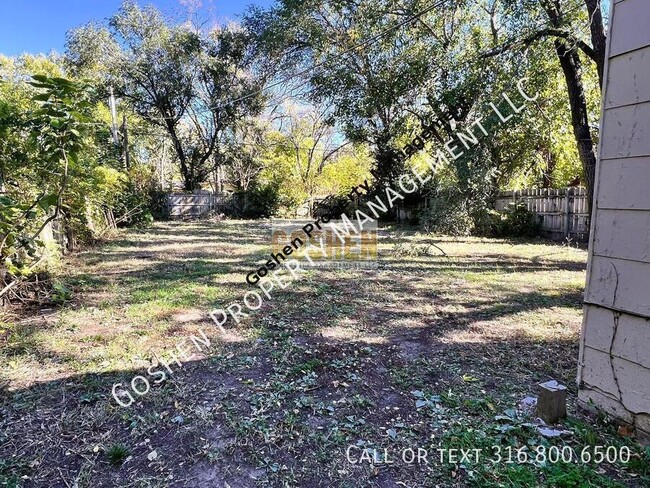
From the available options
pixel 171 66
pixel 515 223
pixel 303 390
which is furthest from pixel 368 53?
pixel 303 390

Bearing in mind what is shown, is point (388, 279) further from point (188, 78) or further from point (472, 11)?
point (188, 78)

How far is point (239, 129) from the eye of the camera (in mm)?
14797

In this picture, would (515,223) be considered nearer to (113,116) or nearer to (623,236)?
(623,236)

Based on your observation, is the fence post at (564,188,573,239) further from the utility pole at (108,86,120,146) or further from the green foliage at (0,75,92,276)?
the utility pole at (108,86,120,146)

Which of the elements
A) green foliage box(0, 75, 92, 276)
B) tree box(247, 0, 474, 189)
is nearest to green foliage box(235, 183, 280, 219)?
tree box(247, 0, 474, 189)

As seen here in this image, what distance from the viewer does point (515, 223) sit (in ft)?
27.7

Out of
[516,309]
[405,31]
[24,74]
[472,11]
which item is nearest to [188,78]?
[24,74]

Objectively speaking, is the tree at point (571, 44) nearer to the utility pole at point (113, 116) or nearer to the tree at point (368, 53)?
the tree at point (368, 53)

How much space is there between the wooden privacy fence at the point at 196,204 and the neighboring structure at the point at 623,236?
45.6 feet

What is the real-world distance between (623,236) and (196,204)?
14215 mm

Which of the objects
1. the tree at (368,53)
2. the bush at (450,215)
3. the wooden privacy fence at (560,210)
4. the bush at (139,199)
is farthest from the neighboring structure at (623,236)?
the bush at (139,199)

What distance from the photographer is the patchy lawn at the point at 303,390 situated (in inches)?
58.7

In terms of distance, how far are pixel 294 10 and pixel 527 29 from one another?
747 centimetres

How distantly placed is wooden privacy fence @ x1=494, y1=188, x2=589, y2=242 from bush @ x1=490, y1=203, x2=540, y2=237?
160 millimetres
